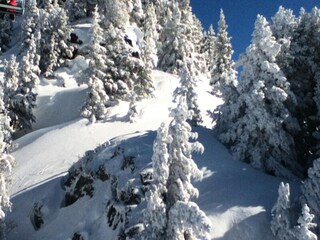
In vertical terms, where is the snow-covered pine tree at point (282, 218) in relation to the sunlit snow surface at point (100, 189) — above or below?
above

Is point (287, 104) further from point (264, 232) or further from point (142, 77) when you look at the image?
point (142, 77)

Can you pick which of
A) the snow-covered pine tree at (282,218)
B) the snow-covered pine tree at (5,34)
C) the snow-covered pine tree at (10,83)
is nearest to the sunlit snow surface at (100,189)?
the snow-covered pine tree at (282,218)

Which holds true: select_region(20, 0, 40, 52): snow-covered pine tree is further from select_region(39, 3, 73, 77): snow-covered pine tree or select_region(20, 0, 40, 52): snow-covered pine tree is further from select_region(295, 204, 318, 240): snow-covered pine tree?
select_region(295, 204, 318, 240): snow-covered pine tree

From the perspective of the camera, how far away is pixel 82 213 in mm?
25578

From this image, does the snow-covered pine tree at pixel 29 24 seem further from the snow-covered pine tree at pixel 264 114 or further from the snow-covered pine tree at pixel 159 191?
the snow-covered pine tree at pixel 159 191

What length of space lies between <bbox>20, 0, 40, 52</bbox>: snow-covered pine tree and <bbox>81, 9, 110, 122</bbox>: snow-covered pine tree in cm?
1950

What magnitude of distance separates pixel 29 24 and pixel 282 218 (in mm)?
49805

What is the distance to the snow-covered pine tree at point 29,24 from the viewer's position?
58156 mm

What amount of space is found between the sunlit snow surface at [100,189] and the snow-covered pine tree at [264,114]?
113 centimetres

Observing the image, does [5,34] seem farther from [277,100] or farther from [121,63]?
[277,100]

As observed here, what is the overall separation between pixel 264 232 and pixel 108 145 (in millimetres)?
13245

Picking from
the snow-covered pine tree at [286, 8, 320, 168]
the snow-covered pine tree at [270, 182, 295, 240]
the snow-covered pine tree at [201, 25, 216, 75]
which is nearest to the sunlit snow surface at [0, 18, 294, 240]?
the snow-covered pine tree at [270, 182, 295, 240]

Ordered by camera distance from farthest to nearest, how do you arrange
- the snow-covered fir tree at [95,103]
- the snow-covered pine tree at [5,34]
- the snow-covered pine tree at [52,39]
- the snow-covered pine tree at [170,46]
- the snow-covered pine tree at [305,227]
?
1. the snow-covered pine tree at [5,34]
2. the snow-covered pine tree at [170,46]
3. the snow-covered pine tree at [52,39]
4. the snow-covered fir tree at [95,103]
5. the snow-covered pine tree at [305,227]

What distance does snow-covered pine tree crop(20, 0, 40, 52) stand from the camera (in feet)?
191
